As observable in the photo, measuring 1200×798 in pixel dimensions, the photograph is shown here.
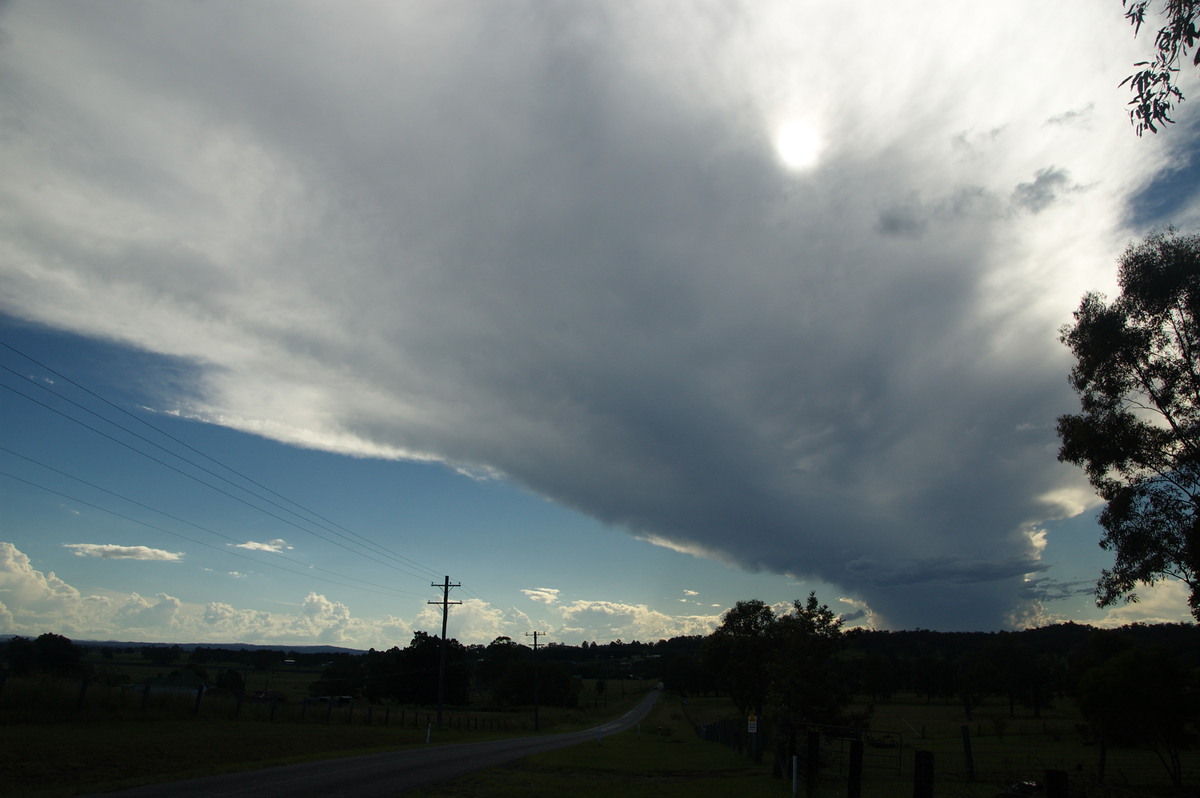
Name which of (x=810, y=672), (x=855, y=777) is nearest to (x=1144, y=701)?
(x=810, y=672)

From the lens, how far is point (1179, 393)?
77.0ft

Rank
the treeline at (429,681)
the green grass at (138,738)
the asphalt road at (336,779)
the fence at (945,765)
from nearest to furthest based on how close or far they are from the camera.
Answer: the fence at (945,765) → the asphalt road at (336,779) → the green grass at (138,738) → the treeline at (429,681)

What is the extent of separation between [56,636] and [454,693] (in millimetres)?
56683

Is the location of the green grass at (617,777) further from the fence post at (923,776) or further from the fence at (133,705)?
the fence at (133,705)

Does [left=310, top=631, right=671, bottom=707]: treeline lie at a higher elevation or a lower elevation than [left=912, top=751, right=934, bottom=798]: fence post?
lower

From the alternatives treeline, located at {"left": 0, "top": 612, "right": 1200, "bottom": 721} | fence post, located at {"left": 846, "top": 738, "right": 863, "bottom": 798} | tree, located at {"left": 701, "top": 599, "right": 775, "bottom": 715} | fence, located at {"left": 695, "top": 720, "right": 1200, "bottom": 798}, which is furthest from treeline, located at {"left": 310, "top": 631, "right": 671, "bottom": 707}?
fence post, located at {"left": 846, "top": 738, "right": 863, "bottom": 798}

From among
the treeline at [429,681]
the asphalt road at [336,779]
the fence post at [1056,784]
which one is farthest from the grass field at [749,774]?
the treeline at [429,681]

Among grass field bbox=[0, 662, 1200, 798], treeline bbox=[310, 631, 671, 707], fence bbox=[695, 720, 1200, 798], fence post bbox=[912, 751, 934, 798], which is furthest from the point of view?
treeline bbox=[310, 631, 671, 707]

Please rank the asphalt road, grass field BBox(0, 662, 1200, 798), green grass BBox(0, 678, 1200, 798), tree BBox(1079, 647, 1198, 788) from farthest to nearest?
tree BBox(1079, 647, 1198, 788) < green grass BBox(0, 678, 1200, 798) < grass field BBox(0, 662, 1200, 798) < the asphalt road

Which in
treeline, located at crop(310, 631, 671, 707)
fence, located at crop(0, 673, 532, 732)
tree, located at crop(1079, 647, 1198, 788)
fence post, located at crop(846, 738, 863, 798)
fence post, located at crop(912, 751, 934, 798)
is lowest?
treeline, located at crop(310, 631, 671, 707)

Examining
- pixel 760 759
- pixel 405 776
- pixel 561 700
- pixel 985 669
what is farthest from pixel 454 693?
pixel 405 776

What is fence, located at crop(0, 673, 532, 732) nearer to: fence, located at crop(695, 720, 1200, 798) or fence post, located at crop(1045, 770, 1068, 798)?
fence, located at crop(695, 720, 1200, 798)

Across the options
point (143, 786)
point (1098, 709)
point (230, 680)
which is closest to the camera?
point (143, 786)

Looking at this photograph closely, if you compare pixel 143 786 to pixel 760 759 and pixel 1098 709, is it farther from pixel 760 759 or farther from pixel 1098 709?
pixel 1098 709
